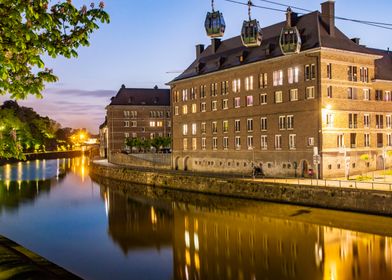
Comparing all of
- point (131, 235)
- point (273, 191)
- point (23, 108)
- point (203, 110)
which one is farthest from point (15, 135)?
point (23, 108)

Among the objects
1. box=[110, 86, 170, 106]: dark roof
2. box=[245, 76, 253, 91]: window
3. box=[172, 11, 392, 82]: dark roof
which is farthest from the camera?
box=[110, 86, 170, 106]: dark roof

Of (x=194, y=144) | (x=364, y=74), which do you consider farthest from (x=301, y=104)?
(x=194, y=144)

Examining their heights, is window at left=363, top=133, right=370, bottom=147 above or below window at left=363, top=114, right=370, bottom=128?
below

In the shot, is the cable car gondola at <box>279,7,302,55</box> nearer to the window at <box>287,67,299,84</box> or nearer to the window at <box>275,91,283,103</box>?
the window at <box>287,67,299,84</box>

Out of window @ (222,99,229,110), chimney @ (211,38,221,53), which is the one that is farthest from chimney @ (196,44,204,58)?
window @ (222,99,229,110)

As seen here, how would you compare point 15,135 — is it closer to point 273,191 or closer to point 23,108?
point 273,191

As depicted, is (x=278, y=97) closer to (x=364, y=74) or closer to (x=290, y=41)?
(x=364, y=74)

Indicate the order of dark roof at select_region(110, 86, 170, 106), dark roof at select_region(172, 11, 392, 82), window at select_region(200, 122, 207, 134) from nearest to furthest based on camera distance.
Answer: dark roof at select_region(172, 11, 392, 82), window at select_region(200, 122, 207, 134), dark roof at select_region(110, 86, 170, 106)

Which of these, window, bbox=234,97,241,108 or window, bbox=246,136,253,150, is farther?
window, bbox=234,97,241,108

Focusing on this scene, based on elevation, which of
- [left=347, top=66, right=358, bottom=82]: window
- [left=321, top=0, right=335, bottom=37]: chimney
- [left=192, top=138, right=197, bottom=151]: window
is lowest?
[left=192, top=138, right=197, bottom=151]: window

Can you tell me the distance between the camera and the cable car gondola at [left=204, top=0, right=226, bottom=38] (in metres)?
23.3

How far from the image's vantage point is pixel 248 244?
95.5 feet

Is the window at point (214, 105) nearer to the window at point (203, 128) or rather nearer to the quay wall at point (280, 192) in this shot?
the window at point (203, 128)

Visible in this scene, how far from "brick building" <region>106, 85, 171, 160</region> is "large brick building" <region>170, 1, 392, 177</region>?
42274mm
